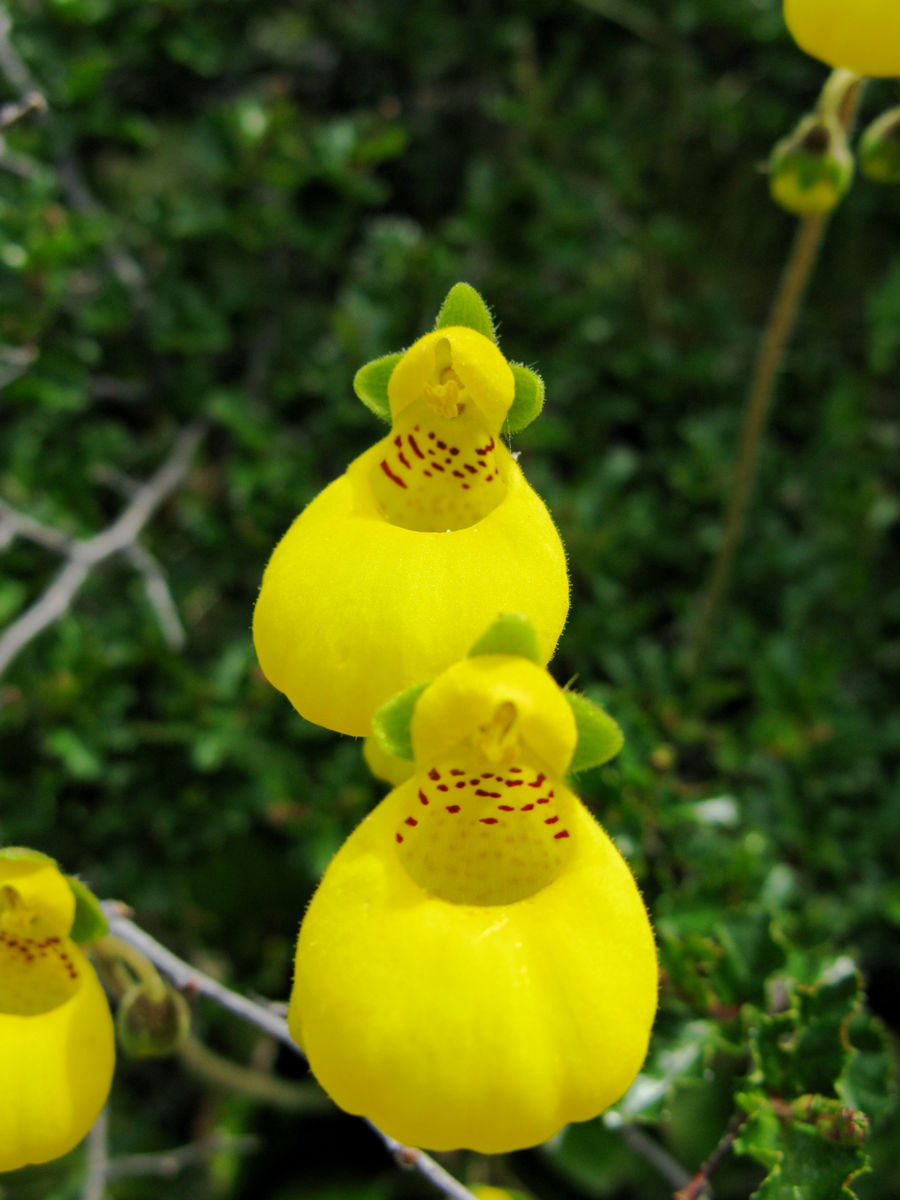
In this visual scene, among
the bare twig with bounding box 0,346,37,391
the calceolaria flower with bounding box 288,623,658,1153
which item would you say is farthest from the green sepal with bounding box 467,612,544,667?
the bare twig with bounding box 0,346,37,391

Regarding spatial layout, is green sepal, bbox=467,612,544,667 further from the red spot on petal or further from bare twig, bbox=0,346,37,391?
bare twig, bbox=0,346,37,391

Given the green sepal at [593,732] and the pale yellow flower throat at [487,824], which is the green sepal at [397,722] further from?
the green sepal at [593,732]

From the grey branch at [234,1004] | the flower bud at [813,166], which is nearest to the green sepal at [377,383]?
the grey branch at [234,1004]

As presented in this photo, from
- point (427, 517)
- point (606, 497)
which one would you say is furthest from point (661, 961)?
point (606, 497)

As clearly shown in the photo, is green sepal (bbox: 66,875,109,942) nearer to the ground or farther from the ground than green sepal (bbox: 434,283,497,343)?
nearer to the ground

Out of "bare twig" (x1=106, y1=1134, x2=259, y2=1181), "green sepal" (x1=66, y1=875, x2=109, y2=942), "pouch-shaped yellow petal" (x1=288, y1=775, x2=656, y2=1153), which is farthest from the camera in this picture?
"bare twig" (x1=106, y1=1134, x2=259, y2=1181)

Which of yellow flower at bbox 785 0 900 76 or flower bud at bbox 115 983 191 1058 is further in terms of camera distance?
flower bud at bbox 115 983 191 1058
